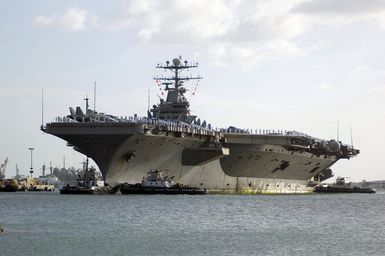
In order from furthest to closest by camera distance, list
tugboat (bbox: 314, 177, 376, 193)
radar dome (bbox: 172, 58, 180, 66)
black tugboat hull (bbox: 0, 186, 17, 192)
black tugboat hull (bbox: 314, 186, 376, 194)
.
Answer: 1. tugboat (bbox: 314, 177, 376, 193)
2. black tugboat hull (bbox: 314, 186, 376, 194)
3. black tugboat hull (bbox: 0, 186, 17, 192)
4. radar dome (bbox: 172, 58, 180, 66)

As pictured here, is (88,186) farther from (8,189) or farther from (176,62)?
(8,189)

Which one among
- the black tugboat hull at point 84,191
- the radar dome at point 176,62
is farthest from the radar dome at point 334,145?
the black tugboat hull at point 84,191

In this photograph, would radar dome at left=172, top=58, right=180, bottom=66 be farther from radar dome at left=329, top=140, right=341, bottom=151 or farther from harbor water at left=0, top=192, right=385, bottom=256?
harbor water at left=0, top=192, right=385, bottom=256

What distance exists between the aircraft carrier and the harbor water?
17.2ft

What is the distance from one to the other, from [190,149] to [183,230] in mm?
25452

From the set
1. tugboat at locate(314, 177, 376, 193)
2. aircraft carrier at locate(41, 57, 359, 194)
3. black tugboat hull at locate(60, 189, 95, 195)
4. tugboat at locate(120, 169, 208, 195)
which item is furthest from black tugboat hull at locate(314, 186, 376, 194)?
tugboat at locate(120, 169, 208, 195)

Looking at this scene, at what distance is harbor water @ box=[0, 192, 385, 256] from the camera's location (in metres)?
27.1

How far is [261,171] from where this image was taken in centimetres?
6838

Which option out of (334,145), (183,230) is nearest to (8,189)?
(334,145)

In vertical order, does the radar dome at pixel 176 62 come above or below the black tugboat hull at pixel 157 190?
above

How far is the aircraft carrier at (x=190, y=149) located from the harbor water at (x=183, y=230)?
17.2 ft

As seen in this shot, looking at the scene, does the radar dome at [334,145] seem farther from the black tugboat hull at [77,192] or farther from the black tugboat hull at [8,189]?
the black tugboat hull at [8,189]

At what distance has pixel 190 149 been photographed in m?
58.3

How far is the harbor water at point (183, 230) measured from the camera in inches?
1065
